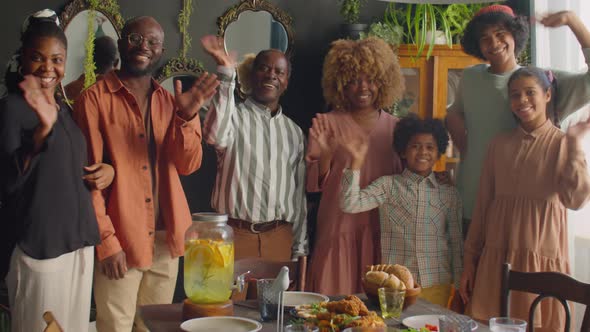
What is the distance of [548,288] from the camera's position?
2.57 metres

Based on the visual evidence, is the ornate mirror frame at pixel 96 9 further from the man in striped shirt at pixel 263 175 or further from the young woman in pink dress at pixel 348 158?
the young woman in pink dress at pixel 348 158

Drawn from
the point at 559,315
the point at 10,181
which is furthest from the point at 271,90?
the point at 559,315

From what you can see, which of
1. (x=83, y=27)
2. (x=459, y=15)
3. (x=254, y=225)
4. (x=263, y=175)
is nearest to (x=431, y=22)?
(x=459, y=15)

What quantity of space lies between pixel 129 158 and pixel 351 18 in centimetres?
190

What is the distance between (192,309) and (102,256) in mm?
898

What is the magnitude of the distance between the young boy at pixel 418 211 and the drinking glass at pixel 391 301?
1138 millimetres

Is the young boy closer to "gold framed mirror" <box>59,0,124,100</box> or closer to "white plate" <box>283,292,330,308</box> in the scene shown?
"white plate" <box>283,292,330,308</box>

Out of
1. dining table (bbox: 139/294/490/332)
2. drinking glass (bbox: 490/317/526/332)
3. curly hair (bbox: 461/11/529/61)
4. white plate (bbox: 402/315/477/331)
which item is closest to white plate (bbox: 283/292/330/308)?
dining table (bbox: 139/294/490/332)

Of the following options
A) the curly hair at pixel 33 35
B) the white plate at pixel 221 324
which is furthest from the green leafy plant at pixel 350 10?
the white plate at pixel 221 324

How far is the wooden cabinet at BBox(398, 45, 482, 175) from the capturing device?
431 centimetres

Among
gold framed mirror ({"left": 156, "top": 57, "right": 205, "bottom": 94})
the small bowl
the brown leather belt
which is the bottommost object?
the small bowl

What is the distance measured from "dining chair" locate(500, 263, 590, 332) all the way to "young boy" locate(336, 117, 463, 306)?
2.80 feet

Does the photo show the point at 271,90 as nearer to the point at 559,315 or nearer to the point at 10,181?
the point at 10,181

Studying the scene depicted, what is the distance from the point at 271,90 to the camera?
3.76 meters
